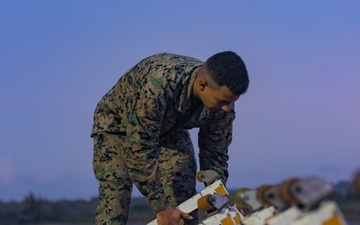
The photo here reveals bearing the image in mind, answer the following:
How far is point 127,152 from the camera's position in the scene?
6.84 meters

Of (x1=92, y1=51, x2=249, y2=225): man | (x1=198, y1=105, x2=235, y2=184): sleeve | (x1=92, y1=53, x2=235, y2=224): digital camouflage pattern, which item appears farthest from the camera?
(x1=198, y1=105, x2=235, y2=184): sleeve

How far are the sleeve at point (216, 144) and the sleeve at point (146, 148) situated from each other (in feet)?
2.59

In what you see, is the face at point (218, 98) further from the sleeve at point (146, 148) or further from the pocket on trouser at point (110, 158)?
the pocket on trouser at point (110, 158)

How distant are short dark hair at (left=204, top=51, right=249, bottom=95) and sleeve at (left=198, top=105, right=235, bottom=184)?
3.13ft

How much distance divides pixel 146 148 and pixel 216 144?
114 centimetres

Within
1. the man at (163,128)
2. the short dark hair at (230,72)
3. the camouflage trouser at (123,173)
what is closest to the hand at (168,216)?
the man at (163,128)

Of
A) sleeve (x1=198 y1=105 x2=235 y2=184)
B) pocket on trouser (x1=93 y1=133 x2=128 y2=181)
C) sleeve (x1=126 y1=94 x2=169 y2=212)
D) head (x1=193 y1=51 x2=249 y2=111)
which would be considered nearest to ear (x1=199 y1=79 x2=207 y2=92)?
head (x1=193 y1=51 x2=249 y2=111)

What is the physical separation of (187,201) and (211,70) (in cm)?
134

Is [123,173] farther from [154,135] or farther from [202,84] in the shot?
[202,84]

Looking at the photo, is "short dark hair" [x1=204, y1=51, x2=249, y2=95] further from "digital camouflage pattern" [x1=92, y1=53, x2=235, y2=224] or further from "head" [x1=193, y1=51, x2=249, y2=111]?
"digital camouflage pattern" [x1=92, y1=53, x2=235, y2=224]

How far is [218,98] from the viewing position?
653 centimetres

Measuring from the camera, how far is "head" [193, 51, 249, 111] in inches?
251

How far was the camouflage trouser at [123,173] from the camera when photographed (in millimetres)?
7492

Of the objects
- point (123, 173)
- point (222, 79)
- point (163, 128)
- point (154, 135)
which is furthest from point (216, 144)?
point (222, 79)
